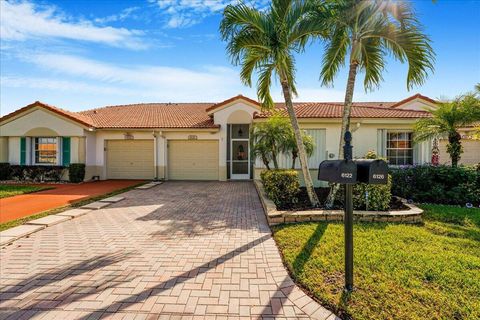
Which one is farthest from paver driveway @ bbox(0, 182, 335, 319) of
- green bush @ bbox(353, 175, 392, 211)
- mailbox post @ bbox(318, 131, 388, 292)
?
green bush @ bbox(353, 175, 392, 211)

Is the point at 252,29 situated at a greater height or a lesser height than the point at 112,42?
lesser

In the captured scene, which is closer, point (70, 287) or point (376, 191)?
point (70, 287)

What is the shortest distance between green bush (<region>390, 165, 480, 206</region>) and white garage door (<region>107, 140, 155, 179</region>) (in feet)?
47.5

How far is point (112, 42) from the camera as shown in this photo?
38.3 feet

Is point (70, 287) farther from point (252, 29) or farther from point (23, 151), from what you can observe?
point (23, 151)

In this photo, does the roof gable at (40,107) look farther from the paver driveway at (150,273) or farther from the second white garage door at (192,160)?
the paver driveway at (150,273)

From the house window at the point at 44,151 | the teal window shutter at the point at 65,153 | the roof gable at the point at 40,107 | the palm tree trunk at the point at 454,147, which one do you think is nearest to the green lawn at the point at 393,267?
the palm tree trunk at the point at 454,147

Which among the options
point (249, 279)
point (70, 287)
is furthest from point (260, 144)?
point (70, 287)

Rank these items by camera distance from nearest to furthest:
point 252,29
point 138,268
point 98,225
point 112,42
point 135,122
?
1. point 138,268
2. point 98,225
3. point 252,29
4. point 112,42
5. point 135,122

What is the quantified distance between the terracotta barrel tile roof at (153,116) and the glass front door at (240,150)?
1.53 metres

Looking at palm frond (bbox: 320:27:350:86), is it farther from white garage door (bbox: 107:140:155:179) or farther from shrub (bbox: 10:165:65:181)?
shrub (bbox: 10:165:65:181)

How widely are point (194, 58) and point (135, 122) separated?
8.36 m

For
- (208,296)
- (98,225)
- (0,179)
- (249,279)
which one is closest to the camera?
(208,296)

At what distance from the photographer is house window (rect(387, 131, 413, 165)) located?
46.7 ft
